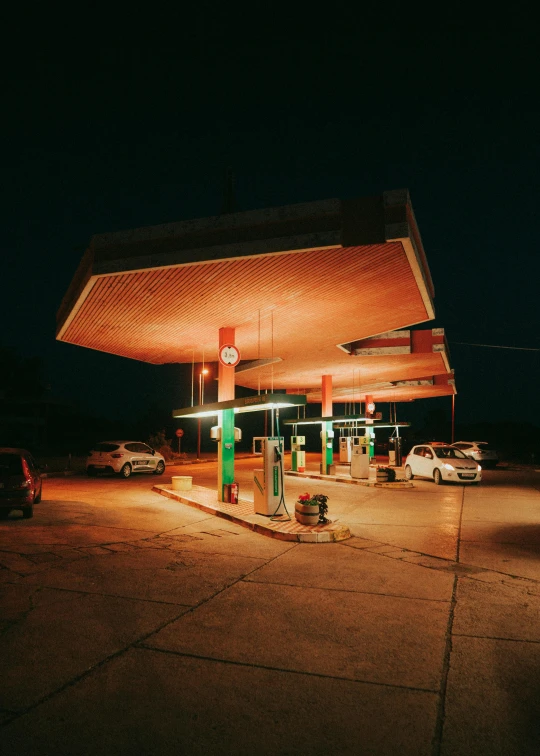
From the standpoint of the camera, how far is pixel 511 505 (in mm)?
14953

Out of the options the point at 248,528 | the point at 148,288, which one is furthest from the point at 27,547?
the point at 148,288

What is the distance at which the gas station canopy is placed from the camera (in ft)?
28.7

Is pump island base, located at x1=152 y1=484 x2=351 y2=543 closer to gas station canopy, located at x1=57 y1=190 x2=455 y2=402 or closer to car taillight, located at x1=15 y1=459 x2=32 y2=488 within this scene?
car taillight, located at x1=15 y1=459 x2=32 y2=488

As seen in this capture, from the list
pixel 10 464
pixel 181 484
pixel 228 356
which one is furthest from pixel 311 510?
pixel 181 484

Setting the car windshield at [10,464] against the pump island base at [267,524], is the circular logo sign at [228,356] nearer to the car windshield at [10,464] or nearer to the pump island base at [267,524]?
the pump island base at [267,524]

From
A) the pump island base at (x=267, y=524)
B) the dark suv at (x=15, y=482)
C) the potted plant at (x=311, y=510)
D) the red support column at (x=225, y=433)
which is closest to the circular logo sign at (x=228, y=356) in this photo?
the red support column at (x=225, y=433)

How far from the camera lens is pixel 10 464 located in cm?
1151

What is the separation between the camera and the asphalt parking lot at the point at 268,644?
3.38m

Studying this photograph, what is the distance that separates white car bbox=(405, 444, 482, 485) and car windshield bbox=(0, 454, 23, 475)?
15.8 m

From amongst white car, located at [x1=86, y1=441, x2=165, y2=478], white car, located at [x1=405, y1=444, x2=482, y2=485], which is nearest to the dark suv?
white car, located at [x1=86, y1=441, x2=165, y2=478]

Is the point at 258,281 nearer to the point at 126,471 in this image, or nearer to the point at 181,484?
the point at 181,484

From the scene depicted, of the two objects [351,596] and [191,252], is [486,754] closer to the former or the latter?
[351,596]

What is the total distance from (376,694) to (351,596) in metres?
2.45

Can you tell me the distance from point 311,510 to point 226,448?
4.72m
